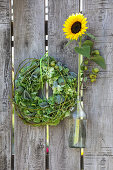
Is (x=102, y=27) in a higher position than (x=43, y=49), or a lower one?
higher

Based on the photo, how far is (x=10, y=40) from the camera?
1350mm

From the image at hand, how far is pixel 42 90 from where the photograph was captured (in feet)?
4.17

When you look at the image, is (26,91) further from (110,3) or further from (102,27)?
(110,3)

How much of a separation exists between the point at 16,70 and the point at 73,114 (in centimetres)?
46

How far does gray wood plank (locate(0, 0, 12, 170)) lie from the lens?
135 cm

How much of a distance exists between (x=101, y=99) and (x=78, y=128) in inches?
9.1

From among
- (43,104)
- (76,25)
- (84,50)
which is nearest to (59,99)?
(43,104)

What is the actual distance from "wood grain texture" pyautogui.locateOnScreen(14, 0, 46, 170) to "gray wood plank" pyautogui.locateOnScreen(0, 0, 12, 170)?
0.05m

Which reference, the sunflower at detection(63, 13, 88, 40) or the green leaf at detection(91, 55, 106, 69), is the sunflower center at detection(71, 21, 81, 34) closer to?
the sunflower at detection(63, 13, 88, 40)

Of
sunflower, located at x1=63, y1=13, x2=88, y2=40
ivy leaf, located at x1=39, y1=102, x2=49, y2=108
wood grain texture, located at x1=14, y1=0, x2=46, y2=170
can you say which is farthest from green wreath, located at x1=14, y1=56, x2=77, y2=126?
sunflower, located at x1=63, y1=13, x2=88, y2=40

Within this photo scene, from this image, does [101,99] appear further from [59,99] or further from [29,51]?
[29,51]

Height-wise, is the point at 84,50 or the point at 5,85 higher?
the point at 84,50

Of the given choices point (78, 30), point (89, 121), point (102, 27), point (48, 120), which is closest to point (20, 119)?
point (48, 120)

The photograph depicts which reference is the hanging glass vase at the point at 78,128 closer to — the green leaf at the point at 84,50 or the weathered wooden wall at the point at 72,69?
the weathered wooden wall at the point at 72,69
